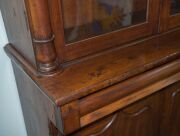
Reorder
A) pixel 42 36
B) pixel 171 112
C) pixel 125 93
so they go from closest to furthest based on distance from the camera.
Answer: pixel 42 36
pixel 125 93
pixel 171 112

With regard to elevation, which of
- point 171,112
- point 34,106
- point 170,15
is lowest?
point 171,112

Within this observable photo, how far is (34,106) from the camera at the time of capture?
0.90m

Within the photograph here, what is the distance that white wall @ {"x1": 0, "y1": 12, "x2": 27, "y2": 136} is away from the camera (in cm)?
101

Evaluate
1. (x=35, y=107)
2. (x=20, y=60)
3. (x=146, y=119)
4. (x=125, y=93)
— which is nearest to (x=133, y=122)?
(x=146, y=119)

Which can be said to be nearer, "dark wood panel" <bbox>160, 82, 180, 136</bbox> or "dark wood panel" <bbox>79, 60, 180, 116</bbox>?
"dark wood panel" <bbox>79, 60, 180, 116</bbox>

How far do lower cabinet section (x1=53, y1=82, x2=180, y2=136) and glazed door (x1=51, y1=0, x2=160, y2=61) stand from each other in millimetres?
237

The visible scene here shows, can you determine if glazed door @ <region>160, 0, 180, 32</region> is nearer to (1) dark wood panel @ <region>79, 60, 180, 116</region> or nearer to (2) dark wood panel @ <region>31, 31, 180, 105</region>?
(2) dark wood panel @ <region>31, 31, 180, 105</region>

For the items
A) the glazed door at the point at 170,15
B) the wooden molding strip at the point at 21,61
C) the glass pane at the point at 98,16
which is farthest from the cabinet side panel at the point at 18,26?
the glazed door at the point at 170,15

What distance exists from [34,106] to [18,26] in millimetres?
299

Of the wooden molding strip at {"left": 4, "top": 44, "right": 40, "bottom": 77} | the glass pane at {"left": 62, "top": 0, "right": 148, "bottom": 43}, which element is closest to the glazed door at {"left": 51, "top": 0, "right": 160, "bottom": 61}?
the glass pane at {"left": 62, "top": 0, "right": 148, "bottom": 43}

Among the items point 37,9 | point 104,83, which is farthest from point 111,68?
point 37,9

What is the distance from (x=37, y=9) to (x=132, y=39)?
39 centimetres

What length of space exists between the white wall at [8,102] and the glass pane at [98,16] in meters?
0.33

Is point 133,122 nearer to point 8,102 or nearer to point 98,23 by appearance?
point 98,23
